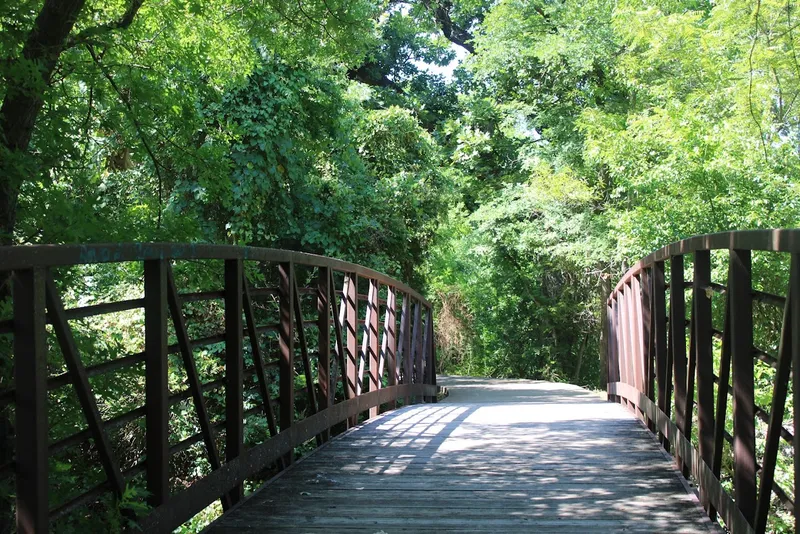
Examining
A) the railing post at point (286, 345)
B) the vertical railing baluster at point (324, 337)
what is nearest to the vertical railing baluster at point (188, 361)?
the railing post at point (286, 345)

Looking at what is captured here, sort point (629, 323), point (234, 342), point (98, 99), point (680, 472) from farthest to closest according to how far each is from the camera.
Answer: point (629, 323) < point (98, 99) < point (680, 472) < point (234, 342)

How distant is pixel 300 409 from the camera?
Answer: 1077 centimetres

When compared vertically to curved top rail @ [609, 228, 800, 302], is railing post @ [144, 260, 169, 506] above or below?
below

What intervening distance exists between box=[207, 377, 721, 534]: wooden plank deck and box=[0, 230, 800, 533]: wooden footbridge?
15 millimetres

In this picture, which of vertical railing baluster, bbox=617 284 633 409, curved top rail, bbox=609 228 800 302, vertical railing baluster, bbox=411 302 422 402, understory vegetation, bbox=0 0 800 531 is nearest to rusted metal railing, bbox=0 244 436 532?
understory vegetation, bbox=0 0 800 531

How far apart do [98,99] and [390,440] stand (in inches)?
105

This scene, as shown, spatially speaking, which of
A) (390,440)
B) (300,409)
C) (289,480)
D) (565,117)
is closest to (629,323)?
(390,440)

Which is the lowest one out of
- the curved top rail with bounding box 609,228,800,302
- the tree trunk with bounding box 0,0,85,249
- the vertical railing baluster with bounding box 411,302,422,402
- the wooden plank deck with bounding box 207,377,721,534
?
the wooden plank deck with bounding box 207,377,721,534

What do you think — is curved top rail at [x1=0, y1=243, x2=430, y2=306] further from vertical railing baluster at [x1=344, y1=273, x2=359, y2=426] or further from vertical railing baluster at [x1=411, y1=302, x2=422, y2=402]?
vertical railing baluster at [x1=411, y1=302, x2=422, y2=402]

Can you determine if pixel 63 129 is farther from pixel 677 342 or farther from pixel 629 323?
pixel 629 323

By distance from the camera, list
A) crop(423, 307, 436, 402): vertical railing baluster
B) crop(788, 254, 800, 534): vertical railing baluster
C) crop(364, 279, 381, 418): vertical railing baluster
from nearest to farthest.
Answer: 1. crop(788, 254, 800, 534): vertical railing baluster
2. crop(364, 279, 381, 418): vertical railing baluster
3. crop(423, 307, 436, 402): vertical railing baluster

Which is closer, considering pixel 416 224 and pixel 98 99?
pixel 98 99

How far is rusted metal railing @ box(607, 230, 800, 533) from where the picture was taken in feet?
6.99

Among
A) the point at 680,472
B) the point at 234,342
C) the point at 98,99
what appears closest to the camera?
the point at 234,342
